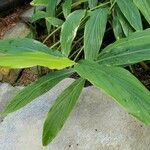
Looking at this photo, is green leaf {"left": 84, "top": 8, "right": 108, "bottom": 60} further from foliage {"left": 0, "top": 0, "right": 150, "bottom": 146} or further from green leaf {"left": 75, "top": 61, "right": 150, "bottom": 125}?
green leaf {"left": 75, "top": 61, "right": 150, "bottom": 125}

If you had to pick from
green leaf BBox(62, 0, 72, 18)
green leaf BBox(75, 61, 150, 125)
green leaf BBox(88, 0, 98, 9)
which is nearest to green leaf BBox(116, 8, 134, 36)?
green leaf BBox(88, 0, 98, 9)

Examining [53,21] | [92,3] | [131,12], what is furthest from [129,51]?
[53,21]

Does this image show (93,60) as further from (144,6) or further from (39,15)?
(39,15)

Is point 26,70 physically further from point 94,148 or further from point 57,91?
point 94,148

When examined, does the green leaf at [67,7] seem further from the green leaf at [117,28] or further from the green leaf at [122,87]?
the green leaf at [122,87]

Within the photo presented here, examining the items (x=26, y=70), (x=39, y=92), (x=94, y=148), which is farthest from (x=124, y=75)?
(x=26, y=70)

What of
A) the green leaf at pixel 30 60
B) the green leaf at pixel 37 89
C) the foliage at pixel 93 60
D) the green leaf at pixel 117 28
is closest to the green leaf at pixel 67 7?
the foliage at pixel 93 60
